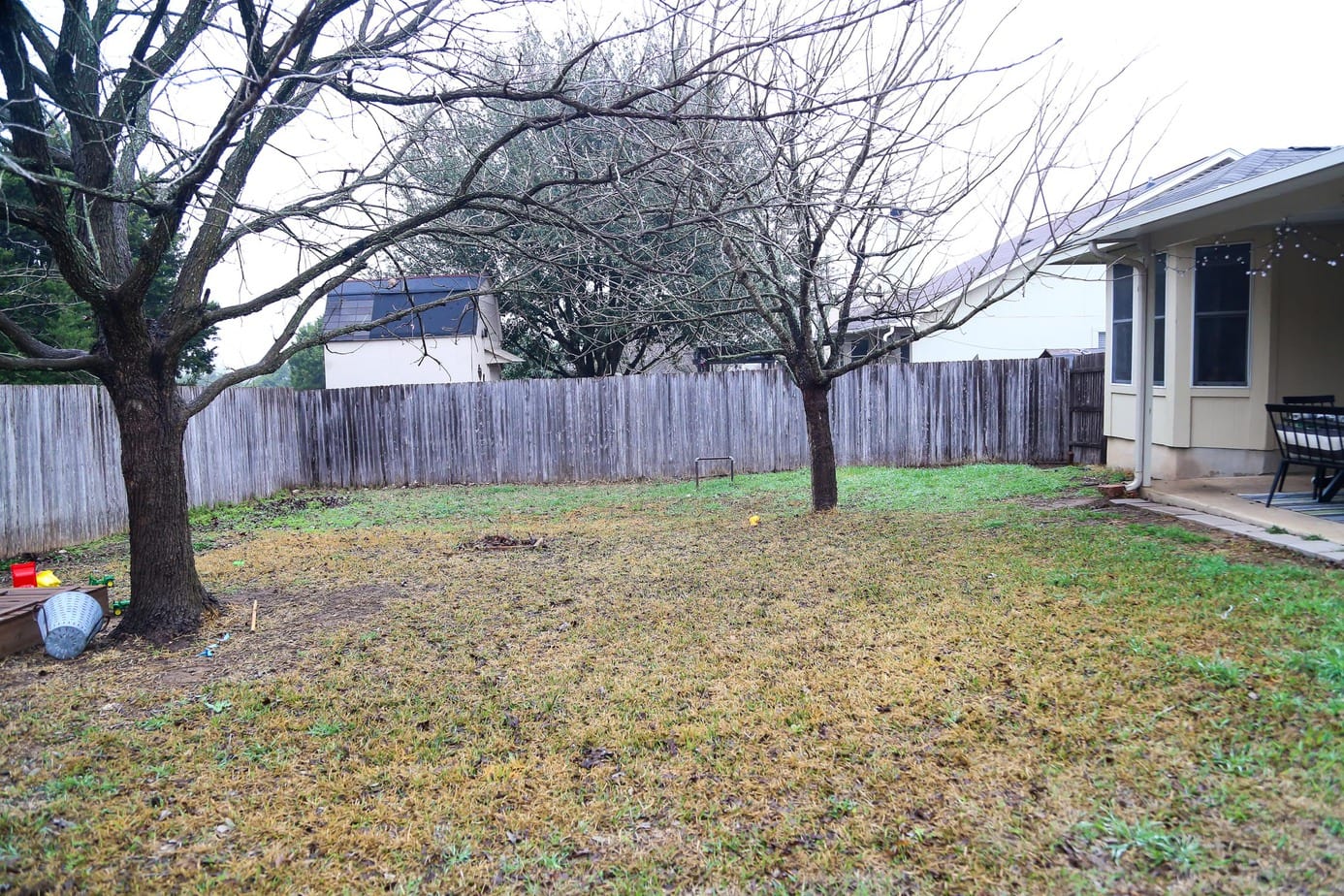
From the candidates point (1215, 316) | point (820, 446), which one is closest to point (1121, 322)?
point (1215, 316)

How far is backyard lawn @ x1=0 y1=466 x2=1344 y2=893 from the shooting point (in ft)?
8.23

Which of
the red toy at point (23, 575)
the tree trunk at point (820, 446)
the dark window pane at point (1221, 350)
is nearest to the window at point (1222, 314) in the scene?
the dark window pane at point (1221, 350)

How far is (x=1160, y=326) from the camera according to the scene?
28.0 ft

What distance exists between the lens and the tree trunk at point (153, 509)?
189 inches

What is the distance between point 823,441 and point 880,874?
5899 millimetres

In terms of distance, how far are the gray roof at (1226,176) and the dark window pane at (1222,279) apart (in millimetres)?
795

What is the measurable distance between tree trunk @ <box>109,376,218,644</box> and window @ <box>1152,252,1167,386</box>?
8957mm

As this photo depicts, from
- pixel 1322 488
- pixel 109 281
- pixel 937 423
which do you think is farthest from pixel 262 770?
pixel 937 423

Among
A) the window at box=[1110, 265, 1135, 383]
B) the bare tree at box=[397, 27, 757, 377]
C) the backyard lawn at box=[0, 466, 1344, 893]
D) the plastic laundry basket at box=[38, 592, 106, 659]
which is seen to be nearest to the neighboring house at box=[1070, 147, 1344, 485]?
the window at box=[1110, 265, 1135, 383]

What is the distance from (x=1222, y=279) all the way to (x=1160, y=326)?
79cm

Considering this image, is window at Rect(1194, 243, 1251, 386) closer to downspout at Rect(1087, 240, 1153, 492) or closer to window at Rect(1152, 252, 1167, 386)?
window at Rect(1152, 252, 1167, 386)

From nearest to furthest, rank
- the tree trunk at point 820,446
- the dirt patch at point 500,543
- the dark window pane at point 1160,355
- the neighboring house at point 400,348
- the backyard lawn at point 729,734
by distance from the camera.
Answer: the backyard lawn at point 729,734
the dirt patch at point 500,543
the tree trunk at point 820,446
the dark window pane at point 1160,355
the neighboring house at point 400,348

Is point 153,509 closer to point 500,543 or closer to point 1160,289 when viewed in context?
point 500,543

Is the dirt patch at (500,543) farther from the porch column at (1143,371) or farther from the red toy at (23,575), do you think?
the porch column at (1143,371)
